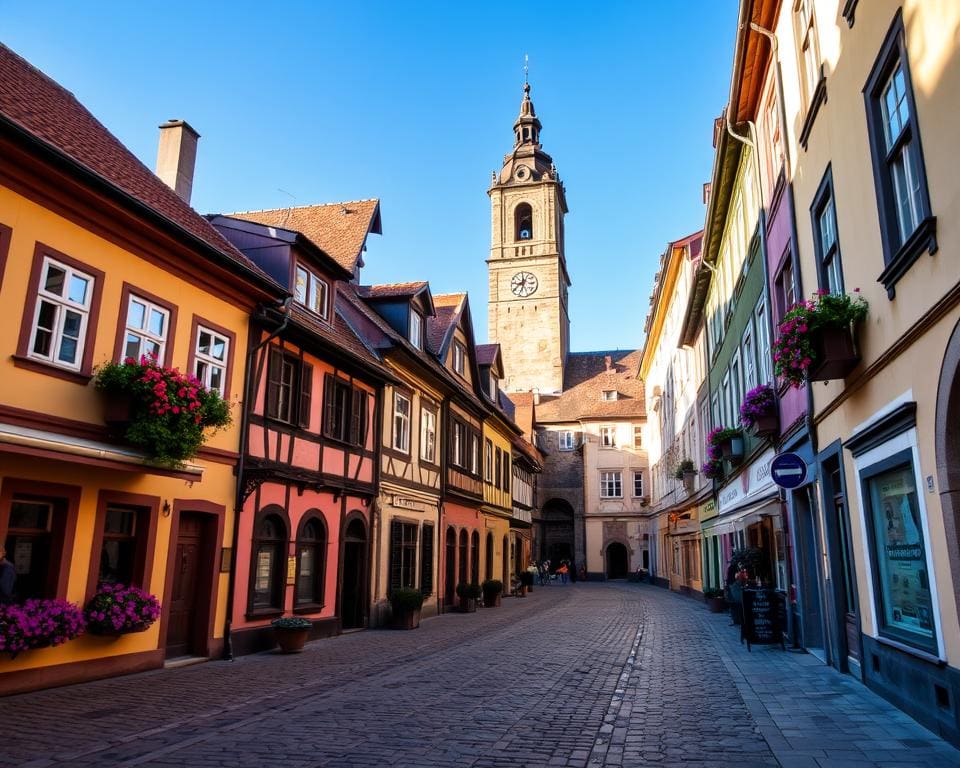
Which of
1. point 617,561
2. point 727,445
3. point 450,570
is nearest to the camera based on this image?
point 727,445

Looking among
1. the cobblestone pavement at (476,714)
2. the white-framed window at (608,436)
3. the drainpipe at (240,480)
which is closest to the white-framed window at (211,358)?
the drainpipe at (240,480)

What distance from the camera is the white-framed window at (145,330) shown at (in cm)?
1150

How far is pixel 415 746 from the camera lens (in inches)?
273

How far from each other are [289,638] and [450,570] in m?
12.4

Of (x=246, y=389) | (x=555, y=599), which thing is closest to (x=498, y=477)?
(x=555, y=599)

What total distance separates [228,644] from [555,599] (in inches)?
815

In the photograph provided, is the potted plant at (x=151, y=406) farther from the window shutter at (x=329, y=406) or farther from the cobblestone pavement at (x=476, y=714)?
the window shutter at (x=329, y=406)

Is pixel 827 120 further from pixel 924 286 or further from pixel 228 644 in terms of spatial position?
pixel 228 644

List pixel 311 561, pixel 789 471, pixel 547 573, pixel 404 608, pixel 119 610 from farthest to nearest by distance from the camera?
1. pixel 547 573
2. pixel 404 608
3. pixel 311 561
4. pixel 789 471
5. pixel 119 610

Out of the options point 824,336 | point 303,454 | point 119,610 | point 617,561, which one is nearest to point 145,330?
point 119,610

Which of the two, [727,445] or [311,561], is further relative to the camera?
[727,445]

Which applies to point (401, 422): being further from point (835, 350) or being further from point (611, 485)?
point (611, 485)

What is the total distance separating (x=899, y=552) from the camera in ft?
26.9

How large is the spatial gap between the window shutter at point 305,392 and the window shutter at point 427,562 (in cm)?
796
